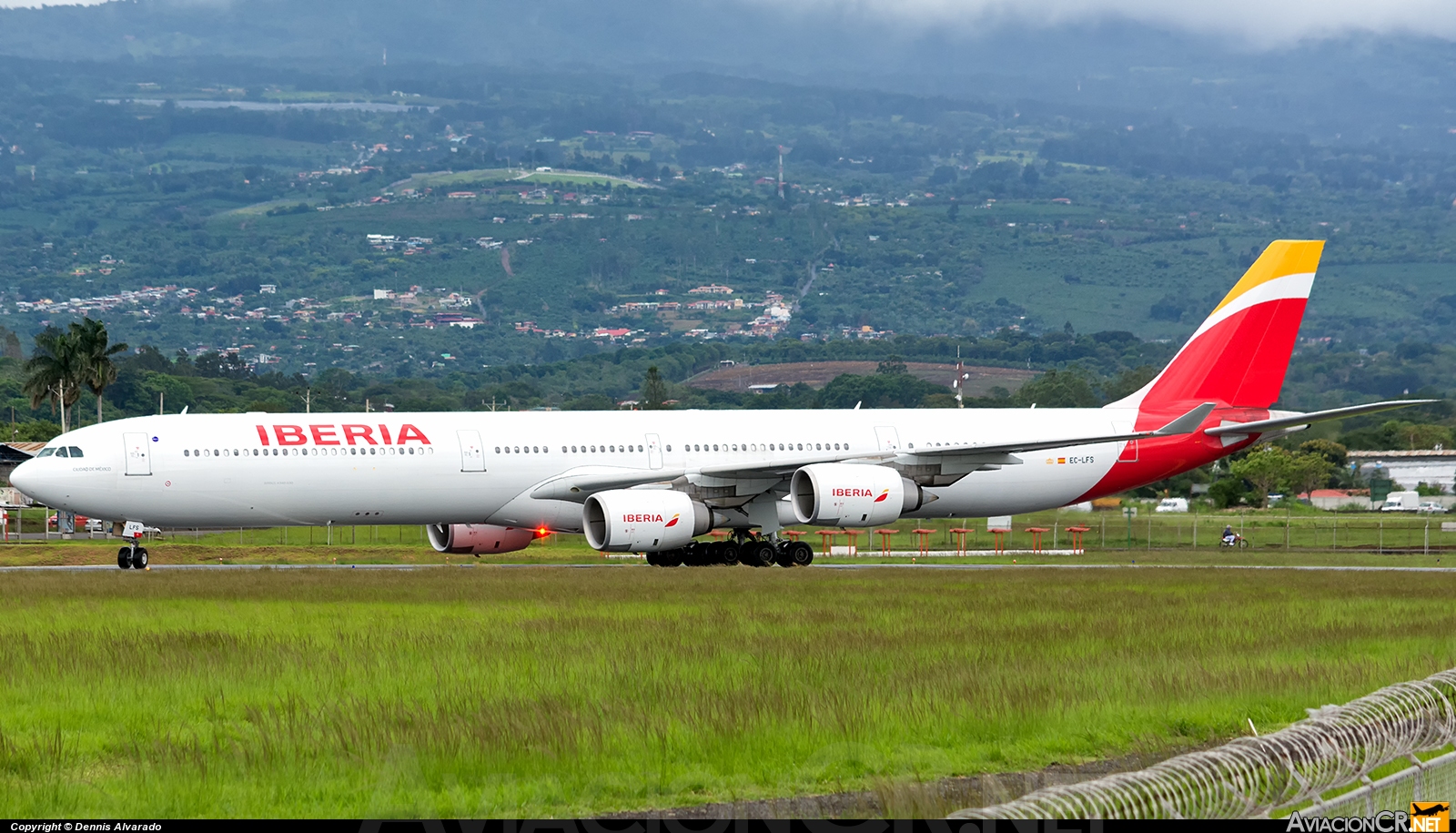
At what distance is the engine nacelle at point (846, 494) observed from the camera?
126 feet

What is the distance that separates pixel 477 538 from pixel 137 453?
8037 mm

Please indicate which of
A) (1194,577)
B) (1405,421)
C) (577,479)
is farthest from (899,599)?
(1405,421)

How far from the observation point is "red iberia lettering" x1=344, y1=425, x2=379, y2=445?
38.1 meters

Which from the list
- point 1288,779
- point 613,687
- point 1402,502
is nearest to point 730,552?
point 613,687

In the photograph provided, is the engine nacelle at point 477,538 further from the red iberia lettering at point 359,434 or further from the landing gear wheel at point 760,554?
the landing gear wheel at point 760,554

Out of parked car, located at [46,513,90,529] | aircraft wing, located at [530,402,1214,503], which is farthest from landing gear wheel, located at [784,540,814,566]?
parked car, located at [46,513,90,529]

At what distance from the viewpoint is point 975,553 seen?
52.4m

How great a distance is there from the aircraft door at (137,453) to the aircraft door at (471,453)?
20.6 feet

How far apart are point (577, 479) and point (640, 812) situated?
89.0 feet

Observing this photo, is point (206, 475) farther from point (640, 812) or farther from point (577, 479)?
point (640, 812)

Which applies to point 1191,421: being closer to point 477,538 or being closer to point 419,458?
point 477,538

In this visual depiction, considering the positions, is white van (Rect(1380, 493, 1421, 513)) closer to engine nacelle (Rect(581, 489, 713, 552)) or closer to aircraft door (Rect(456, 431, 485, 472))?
engine nacelle (Rect(581, 489, 713, 552))
